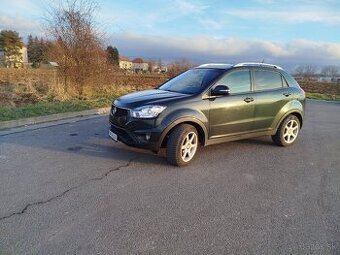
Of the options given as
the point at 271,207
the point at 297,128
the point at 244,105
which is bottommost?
the point at 271,207

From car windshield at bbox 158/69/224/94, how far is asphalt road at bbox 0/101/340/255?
1.26 metres

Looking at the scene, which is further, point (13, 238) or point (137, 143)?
point (137, 143)

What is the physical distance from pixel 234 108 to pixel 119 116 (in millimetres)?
2053

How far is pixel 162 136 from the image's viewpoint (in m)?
4.88

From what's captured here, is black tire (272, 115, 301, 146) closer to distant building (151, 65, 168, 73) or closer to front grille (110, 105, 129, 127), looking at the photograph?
front grille (110, 105, 129, 127)

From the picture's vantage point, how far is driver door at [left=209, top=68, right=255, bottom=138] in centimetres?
541

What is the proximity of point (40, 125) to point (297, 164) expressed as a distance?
5986 mm

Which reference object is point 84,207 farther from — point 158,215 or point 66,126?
point 66,126

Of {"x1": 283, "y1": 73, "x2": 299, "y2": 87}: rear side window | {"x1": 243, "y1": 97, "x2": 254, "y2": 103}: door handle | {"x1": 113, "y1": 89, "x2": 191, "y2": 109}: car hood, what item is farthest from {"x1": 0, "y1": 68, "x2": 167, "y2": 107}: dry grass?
{"x1": 283, "y1": 73, "x2": 299, "y2": 87}: rear side window

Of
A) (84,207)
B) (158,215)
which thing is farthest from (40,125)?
(158,215)

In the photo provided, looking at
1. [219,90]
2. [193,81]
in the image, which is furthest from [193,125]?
[193,81]

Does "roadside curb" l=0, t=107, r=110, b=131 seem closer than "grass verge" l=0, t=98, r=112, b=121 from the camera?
Yes

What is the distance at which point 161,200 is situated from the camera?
3.83 metres

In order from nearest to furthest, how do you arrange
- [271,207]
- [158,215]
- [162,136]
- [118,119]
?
[158,215] → [271,207] → [162,136] → [118,119]
